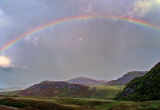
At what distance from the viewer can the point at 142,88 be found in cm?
13738

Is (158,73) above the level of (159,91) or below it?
above

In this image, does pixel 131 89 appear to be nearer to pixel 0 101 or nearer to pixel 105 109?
pixel 105 109

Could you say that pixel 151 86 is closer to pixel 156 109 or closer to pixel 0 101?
pixel 156 109

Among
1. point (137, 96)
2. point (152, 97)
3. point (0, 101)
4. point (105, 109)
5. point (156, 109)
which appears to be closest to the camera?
point (156, 109)

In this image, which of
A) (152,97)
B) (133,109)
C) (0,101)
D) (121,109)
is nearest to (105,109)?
(121,109)

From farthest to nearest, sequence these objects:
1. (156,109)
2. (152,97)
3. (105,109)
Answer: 1. (152,97)
2. (105,109)
3. (156,109)

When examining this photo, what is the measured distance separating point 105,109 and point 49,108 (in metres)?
18.6

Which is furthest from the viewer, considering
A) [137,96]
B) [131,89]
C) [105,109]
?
[131,89]

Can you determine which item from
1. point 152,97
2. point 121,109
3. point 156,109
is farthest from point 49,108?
point 152,97

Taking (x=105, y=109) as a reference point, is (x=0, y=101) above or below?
above

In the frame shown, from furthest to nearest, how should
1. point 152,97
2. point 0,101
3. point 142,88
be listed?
1. point 142,88
2. point 152,97
3. point 0,101

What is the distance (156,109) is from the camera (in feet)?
163

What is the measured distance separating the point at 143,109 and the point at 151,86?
83844 mm

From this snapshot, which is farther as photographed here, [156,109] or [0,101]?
[0,101]
